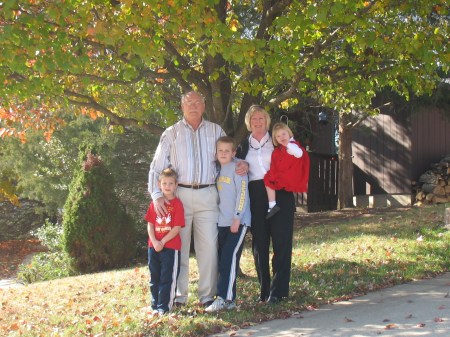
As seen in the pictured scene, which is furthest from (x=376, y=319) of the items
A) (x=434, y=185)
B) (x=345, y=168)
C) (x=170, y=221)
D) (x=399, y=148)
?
(x=399, y=148)

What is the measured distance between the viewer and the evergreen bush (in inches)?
462

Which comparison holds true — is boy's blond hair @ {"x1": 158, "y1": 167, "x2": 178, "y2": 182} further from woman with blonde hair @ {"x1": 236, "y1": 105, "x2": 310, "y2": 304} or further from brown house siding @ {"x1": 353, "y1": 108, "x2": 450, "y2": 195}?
brown house siding @ {"x1": 353, "y1": 108, "x2": 450, "y2": 195}

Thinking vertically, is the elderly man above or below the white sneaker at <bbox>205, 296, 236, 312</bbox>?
above

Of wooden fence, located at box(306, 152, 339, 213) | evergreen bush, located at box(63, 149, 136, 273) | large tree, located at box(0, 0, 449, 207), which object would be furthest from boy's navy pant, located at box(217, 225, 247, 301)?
wooden fence, located at box(306, 152, 339, 213)

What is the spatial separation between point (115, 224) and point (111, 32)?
6.21 metres

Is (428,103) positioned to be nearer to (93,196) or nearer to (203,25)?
(93,196)

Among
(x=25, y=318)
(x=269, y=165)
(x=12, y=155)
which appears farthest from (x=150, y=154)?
(x=269, y=165)

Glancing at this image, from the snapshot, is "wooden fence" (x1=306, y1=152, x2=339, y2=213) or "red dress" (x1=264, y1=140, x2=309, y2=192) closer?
"red dress" (x1=264, y1=140, x2=309, y2=192)

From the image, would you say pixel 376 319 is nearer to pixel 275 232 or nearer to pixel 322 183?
pixel 275 232

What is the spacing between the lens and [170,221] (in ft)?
19.1

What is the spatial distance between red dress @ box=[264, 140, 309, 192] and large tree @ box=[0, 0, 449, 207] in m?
1.05

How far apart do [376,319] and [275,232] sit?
1213mm

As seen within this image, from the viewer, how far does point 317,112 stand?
17734 millimetres

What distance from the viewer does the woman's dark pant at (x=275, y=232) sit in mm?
6012
